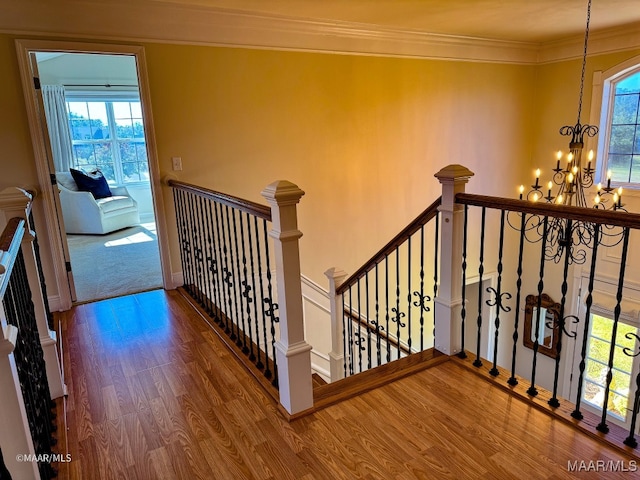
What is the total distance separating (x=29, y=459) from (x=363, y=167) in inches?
160

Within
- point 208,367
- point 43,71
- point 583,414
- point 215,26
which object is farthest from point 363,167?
point 43,71

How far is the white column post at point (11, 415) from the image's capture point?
51.7 inches

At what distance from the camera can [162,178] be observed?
3.88 metres

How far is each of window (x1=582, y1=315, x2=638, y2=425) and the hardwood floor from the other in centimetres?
459

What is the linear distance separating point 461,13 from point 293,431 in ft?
12.9

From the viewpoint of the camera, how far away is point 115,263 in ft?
16.7

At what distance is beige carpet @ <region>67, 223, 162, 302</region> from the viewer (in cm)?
425

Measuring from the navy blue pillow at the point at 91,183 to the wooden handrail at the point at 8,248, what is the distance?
5183mm

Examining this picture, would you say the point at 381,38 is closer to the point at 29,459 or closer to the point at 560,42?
the point at 560,42

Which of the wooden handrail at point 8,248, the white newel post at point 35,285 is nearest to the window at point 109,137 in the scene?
the white newel post at point 35,285

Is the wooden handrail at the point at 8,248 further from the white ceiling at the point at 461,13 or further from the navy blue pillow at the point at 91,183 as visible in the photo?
the navy blue pillow at the point at 91,183

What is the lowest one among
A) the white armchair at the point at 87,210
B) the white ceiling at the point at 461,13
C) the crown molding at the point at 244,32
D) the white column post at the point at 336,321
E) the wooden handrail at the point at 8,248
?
the white column post at the point at 336,321

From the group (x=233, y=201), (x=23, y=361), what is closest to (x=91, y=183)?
(x=233, y=201)

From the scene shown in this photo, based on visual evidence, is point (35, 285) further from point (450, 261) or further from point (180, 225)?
point (450, 261)
